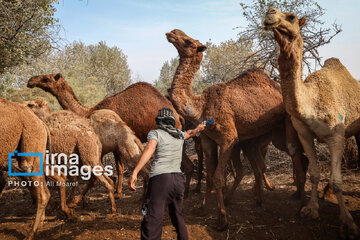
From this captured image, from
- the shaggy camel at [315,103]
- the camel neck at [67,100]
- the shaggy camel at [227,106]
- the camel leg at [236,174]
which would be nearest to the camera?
the shaggy camel at [315,103]

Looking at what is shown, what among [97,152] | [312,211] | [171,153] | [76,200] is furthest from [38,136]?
[312,211]

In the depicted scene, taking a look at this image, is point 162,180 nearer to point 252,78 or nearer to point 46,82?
point 252,78

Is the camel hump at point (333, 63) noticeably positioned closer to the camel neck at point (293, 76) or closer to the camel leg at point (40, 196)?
the camel neck at point (293, 76)

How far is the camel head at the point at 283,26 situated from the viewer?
4234 millimetres

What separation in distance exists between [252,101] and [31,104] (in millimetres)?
5217

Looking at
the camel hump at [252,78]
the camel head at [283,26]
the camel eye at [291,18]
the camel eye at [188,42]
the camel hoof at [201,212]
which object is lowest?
the camel hoof at [201,212]

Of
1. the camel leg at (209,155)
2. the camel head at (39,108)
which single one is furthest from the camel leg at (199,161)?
the camel head at (39,108)

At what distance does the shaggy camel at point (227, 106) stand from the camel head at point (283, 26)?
1734mm

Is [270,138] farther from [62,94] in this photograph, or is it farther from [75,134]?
[62,94]

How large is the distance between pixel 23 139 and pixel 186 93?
3227mm

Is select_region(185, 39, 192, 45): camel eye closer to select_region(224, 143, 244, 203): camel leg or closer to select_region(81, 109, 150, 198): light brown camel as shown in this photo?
select_region(81, 109, 150, 198): light brown camel

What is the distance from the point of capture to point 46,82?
8.20 meters

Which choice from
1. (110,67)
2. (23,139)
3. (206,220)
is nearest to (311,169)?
(206,220)

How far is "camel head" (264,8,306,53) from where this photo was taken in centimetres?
423
